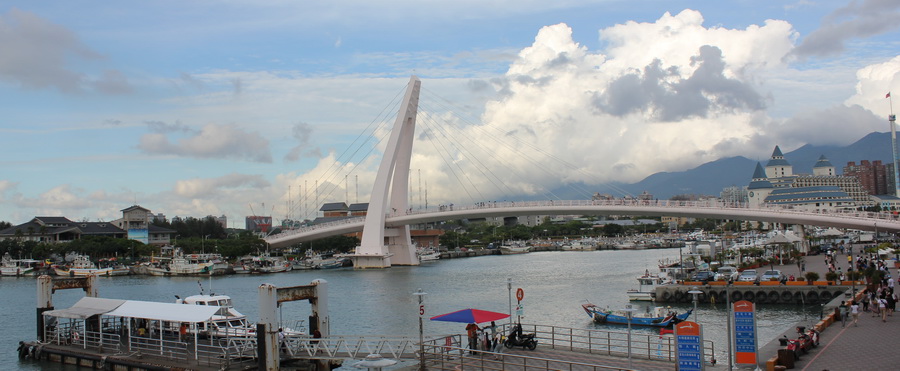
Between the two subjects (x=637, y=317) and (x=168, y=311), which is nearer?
(x=168, y=311)

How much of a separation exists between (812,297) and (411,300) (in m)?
15.5

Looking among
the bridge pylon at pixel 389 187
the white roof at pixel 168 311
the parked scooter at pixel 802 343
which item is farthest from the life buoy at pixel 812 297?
the bridge pylon at pixel 389 187

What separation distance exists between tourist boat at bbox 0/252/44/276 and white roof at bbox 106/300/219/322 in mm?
46743

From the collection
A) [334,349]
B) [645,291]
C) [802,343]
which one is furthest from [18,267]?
[802,343]

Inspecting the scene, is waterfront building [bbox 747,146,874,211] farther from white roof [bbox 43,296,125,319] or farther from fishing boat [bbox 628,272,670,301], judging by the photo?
white roof [bbox 43,296,125,319]

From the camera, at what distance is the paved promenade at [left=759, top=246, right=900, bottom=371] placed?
12812 mm

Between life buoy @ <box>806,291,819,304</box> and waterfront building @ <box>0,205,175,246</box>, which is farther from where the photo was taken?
waterfront building @ <box>0,205,175,246</box>

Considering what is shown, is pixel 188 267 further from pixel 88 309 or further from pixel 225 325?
pixel 225 325

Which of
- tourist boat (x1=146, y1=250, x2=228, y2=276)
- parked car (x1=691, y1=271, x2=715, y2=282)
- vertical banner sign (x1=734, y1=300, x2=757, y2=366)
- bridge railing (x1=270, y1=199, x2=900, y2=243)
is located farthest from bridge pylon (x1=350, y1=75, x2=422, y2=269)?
vertical banner sign (x1=734, y1=300, x2=757, y2=366)

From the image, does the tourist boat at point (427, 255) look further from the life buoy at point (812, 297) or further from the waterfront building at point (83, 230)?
the life buoy at point (812, 297)

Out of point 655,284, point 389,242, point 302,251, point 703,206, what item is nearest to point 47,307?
point 655,284

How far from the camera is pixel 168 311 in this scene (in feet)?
54.6

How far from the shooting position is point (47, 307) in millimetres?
19234

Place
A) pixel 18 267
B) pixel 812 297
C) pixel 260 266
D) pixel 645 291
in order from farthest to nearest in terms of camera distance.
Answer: pixel 260 266
pixel 18 267
pixel 645 291
pixel 812 297
